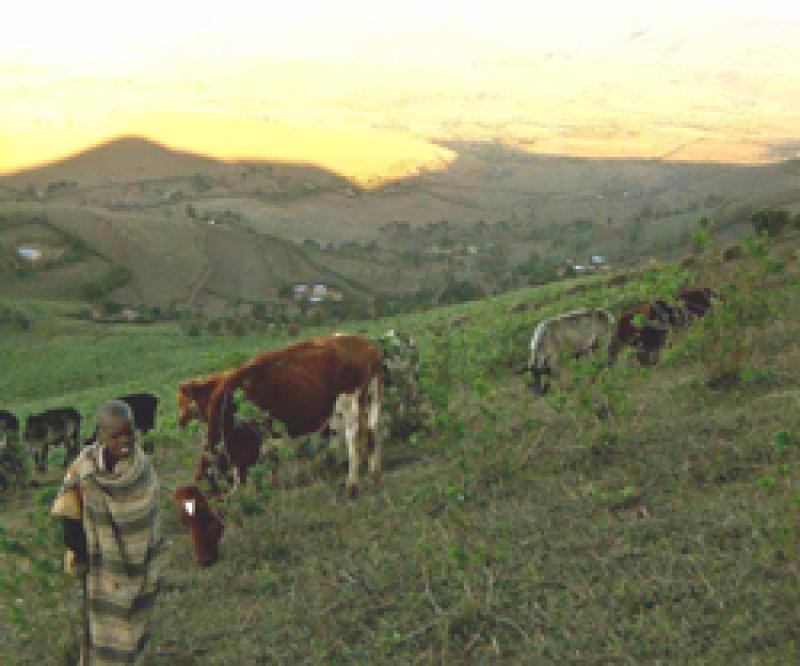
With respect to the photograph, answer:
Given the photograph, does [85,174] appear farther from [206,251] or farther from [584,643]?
[584,643]

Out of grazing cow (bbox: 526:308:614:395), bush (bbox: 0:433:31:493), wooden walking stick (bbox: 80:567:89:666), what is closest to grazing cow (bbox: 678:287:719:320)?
grazing cow (bbox: 526:308:614:395)

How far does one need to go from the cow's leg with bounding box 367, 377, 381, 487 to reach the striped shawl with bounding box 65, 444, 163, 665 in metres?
3.01

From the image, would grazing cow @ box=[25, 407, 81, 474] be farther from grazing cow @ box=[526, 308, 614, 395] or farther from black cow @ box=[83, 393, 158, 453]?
grazing cow @ box=[526, 308, 614, 395]

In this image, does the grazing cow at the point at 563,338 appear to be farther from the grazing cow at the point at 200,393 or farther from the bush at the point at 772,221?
the bush at the point at 772,221

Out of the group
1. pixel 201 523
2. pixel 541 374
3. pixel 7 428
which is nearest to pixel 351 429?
pixel 201 523

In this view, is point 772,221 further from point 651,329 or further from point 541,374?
point 541,374

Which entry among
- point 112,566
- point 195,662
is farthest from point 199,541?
point 112,566

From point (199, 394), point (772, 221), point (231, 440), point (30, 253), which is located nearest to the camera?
point (231, 440)

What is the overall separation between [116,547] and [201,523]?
62.2 inches

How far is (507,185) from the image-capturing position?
99.2 m

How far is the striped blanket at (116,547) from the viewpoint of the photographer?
149 inches

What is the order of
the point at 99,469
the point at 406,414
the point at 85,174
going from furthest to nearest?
the point at 85,174, the point at 406,414, the point at 99,469

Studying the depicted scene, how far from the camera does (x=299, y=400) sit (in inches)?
245

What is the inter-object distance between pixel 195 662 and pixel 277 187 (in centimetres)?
8460
